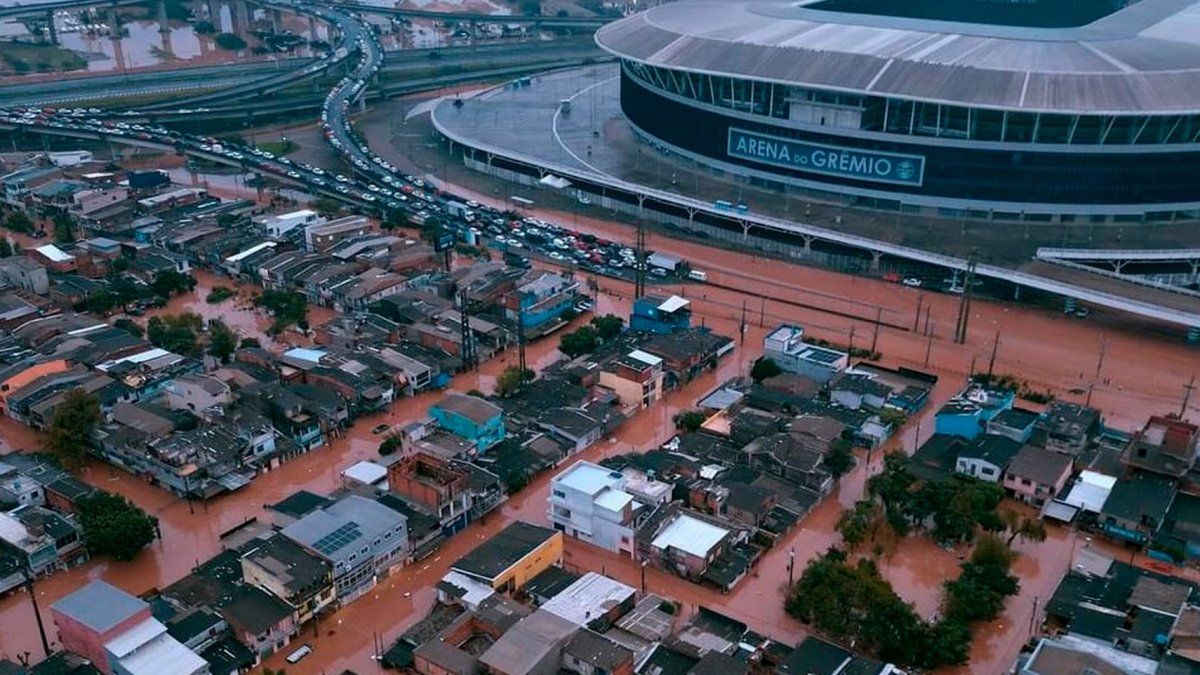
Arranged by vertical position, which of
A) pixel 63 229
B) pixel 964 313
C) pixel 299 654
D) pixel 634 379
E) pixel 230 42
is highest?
pixel 230 42

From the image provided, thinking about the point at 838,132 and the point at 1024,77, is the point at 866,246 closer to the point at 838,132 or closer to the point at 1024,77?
the point at 838,132

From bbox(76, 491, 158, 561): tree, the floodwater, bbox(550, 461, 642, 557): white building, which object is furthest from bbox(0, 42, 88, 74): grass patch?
bbox(550, 461, 642, 557): white building

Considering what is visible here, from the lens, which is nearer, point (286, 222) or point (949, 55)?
point (949, 55)

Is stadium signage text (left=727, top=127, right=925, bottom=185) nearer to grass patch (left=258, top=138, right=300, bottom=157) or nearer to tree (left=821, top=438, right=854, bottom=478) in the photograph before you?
tree (left=821, top=438, right=854, bottom=478)

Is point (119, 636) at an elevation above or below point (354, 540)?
below

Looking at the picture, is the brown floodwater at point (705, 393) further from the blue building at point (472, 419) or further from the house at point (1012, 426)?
the house at point (1012, 426)

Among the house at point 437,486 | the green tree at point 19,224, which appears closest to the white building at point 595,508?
the house at point 437,486

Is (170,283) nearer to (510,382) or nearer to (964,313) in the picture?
(510,382)

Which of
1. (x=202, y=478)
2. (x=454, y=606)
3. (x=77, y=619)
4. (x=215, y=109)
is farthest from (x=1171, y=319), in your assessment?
(x=215, y=109)

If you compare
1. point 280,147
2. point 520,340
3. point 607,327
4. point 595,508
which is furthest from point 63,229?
point 595,508
